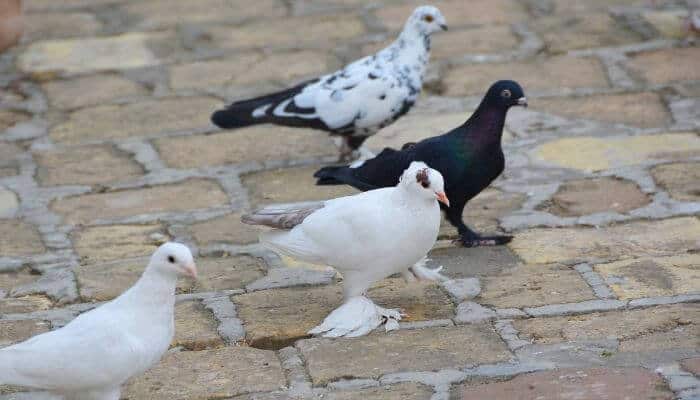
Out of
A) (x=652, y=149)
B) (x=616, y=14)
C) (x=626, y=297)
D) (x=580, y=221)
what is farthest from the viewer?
(x=616, y=14)

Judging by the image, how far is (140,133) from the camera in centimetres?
657

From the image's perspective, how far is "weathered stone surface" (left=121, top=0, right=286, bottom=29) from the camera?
326 inches

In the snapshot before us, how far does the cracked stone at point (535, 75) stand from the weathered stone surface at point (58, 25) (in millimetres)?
2437

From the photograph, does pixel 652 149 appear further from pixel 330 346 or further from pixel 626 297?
pixel 330 346

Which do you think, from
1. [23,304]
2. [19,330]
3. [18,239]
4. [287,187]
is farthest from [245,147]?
[19,330]

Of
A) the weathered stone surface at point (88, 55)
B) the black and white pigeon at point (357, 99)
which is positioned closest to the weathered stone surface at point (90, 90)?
the weathered stone surface at point (88, 55)

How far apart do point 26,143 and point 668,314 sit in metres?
3.51

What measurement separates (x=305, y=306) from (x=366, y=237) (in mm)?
464

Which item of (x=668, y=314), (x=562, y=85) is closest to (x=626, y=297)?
(x=668, y=314)

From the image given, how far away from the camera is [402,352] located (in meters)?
4.15

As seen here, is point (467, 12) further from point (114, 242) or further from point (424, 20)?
point (114, 242)

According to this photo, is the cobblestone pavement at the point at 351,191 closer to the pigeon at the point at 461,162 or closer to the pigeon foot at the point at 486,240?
the pigeon foot at the point at 486,240

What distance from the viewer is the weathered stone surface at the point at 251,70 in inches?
284

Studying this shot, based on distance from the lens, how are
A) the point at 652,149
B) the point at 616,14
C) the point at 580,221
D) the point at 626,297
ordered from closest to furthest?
the point at 626,297
the point at 580,221
the point at 652,149
the point at 616,14
